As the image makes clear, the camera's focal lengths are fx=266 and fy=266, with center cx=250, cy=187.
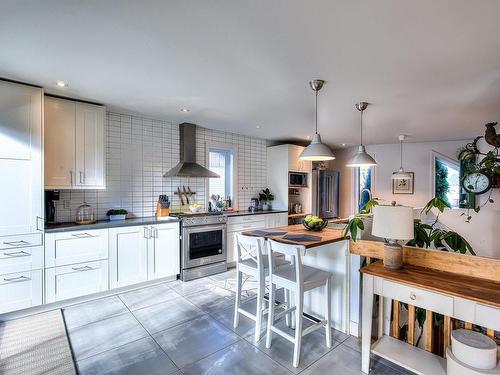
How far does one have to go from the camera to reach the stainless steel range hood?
4.14 m

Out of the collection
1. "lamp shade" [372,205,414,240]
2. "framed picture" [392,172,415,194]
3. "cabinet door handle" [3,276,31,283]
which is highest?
"framed picture" [392,172,415,194]

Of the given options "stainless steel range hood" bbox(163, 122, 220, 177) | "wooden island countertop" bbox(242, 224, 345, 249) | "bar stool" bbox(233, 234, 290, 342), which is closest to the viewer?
"wooden island countertop" bbox(242, 224, 345, 249)

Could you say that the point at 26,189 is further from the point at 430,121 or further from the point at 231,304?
the point at 430,121

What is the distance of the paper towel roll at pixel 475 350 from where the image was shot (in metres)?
1.42

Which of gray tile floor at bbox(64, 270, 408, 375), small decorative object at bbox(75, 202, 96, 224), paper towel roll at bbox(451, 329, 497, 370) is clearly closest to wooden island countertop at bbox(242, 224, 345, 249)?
gray tile floor at bbox(64, 270, 408, 375)

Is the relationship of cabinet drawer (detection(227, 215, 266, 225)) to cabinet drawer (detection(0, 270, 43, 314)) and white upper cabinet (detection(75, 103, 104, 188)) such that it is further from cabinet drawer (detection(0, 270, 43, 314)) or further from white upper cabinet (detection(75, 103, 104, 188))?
cabinet drawer (detection(0, 270, 43, 314))

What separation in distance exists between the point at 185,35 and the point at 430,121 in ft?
12.7

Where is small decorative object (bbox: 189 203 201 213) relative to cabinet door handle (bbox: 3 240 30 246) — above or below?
above

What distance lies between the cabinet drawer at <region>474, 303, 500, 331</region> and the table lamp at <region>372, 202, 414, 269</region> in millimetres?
518

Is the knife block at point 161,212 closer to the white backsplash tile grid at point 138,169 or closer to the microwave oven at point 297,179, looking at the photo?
the white backsplash tile grid at point 138,169

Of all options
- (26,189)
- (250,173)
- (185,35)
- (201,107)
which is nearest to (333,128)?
(250,173)

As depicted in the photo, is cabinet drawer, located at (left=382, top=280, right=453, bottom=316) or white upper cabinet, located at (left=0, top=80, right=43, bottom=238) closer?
cabinet drawer, located at (left=382, top=280, right=453, bottom=316)

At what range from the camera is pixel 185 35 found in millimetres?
1814

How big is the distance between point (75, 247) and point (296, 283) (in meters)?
2.53
